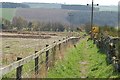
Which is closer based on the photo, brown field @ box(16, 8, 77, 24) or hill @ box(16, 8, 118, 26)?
hill @ box(16, 8, 118, 26)

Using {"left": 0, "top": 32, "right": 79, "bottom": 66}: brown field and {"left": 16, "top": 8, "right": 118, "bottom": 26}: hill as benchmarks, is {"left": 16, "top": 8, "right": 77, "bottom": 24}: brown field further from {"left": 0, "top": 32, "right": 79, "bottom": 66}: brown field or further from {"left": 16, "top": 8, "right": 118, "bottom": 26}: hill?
{"left": 0, "top": 32, "right": 79, "bottom": 66}: brown field

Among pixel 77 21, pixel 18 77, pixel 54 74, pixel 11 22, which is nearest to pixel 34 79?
pixel 18 77

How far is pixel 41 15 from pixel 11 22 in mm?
Answer: 55442

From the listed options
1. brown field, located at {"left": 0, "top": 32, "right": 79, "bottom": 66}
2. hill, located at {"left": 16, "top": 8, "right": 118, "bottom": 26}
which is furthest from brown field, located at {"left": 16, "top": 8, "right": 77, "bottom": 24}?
brown field, located at {"left": 0, "top": 32, "right": 79, "bottom": 66}

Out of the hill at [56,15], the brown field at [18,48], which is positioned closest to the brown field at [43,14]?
the hill at [56,15]

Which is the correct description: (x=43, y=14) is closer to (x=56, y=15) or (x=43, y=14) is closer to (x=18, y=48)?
(x=56, y=15)

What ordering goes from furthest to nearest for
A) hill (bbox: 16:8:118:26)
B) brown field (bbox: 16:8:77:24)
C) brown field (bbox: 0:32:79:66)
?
brown field (bbox: 16:8:77:24) → hill (bbox: 16:8:118:26) → brown field (bbox: 0:32:79:66)

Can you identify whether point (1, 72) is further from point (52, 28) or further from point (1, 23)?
point (52, 28)

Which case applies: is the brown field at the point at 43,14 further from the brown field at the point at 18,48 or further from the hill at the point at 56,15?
the brown field at the point at 18,48

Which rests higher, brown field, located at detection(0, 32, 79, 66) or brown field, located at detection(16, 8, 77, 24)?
brown field, located at detection(16, 8, 77, 24)

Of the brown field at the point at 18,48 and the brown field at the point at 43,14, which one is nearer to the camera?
the brown field at the point at 18,48

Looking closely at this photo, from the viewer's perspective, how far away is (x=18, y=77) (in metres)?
8.96

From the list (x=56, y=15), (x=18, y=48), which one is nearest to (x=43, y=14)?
(x=56, y=15)

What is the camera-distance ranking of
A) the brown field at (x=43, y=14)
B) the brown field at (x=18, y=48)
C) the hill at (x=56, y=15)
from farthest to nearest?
the brown field at (x=43, y=14)
the hill at (x=56, y=15)
the brown field at (x=18, y=48)
